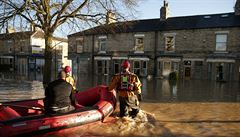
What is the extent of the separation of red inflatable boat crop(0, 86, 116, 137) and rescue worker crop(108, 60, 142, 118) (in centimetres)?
55

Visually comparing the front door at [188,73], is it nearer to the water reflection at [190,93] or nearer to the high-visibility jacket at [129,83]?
the water reflection at [190,93]

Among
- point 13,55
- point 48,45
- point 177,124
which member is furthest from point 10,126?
point 13,55

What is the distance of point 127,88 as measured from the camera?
8.50 m

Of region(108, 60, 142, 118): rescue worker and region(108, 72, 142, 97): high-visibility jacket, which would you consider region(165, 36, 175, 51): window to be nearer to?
region(108, 60, 142, 118): rescue worker

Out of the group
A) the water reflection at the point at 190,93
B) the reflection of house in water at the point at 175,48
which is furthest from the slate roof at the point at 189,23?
the water reflection at the point at 190,93

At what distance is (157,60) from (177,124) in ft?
71.4

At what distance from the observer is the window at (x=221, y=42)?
26.2m

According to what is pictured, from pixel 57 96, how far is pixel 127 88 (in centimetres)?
244

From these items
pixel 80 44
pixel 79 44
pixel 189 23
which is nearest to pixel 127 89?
pixel 189 23

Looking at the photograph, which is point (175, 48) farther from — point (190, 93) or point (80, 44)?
point (80, 44)

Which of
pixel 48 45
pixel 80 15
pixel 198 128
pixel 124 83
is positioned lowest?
pixel 198 128

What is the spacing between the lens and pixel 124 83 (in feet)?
28.0

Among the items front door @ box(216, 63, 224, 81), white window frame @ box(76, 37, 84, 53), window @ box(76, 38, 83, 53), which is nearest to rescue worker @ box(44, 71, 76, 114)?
front door @ box(216, 63, 224, 81)

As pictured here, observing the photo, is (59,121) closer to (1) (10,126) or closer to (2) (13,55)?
(1) (10,126)
